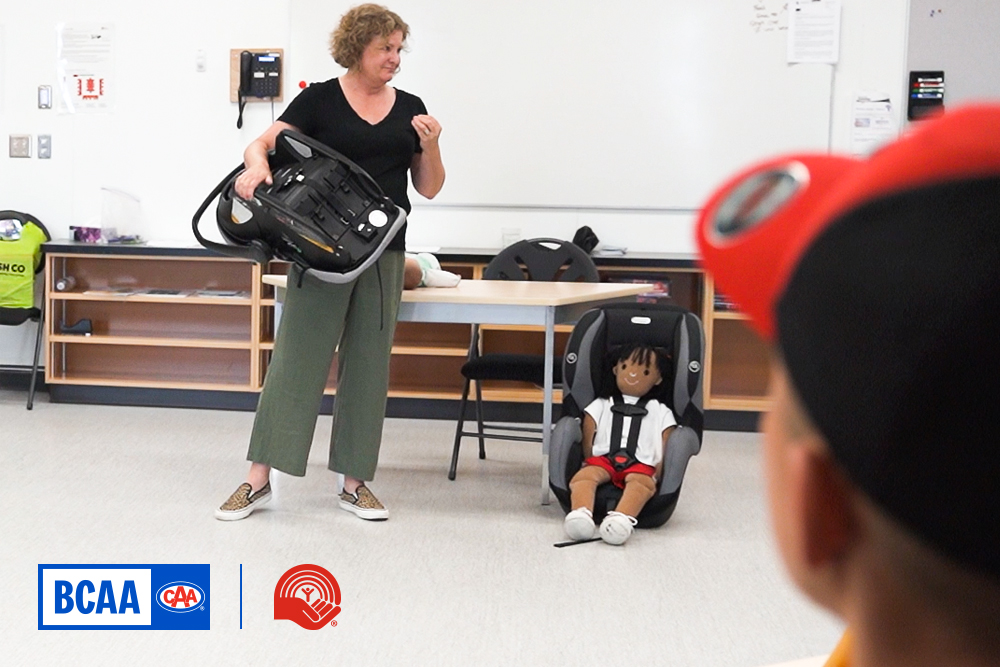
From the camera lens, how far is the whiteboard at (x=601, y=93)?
5270mm

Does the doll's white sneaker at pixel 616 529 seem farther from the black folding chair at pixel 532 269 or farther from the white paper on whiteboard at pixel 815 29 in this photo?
the white paper on whiteboard at pixel 815 29

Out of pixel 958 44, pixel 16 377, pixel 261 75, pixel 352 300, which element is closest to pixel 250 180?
pixel 352 300

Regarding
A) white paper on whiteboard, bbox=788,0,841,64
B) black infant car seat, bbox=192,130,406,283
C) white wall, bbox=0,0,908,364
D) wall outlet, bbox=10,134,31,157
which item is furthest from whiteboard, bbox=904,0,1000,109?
wall outlet, bbox=10,134,31,157

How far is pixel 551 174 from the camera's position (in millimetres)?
5371

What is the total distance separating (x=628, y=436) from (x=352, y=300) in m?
0.94

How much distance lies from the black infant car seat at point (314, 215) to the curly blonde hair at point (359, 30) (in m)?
0.31

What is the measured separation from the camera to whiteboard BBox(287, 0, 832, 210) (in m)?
5.27

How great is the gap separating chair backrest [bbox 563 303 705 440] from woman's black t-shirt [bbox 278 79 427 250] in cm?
70

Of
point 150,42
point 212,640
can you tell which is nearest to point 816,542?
point 212,640

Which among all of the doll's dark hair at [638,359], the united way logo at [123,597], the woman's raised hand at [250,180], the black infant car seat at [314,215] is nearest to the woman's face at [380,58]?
the black infant car seat at [314,215]

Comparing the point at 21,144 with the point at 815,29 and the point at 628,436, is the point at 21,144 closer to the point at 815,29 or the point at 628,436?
the point at 628,436

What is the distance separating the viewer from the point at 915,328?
0.24m

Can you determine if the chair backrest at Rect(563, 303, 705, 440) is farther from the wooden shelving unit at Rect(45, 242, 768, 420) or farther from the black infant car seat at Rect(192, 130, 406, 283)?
the wooden shelving unit at Rect(45, 242, 768, 420)

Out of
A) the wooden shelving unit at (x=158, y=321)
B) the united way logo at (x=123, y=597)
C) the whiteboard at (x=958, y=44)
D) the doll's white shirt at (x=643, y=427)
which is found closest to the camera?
the united way logo at (x=123, y=597)
